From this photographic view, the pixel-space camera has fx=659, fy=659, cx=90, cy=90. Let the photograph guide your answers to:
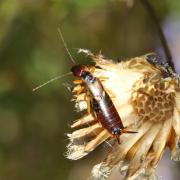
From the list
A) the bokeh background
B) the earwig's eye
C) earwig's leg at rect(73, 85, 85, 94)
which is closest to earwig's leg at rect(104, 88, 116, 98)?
earwig's leg at rect(73, 85, 85, 94)

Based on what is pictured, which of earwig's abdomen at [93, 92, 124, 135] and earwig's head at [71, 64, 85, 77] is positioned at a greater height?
earwig's head at [71, 64, 85, 77]

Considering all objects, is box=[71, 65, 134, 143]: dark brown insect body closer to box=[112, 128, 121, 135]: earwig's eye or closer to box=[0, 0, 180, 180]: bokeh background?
box=[112, 128, 121, 135]: earwig's eye

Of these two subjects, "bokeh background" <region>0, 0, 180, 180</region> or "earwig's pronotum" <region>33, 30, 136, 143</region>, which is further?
"bokeh background" <region>0, 0, 180, 180</region>

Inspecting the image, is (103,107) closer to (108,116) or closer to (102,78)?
(108,116)

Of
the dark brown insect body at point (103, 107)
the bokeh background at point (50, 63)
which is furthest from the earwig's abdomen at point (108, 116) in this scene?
the bokeh background at point (50, 63)

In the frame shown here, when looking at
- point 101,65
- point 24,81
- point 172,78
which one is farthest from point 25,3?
point 172,78

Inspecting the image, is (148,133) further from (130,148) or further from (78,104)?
(78,104)

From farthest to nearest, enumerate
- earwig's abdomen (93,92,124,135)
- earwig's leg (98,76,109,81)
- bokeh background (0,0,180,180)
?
1. bokeh background (0,0,180,180)
2. earwig's leg (98,76,109,81)
3. earwig's abdomen (93,92,124,135)

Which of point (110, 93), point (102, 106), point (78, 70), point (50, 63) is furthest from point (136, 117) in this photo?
point (50, 63)
